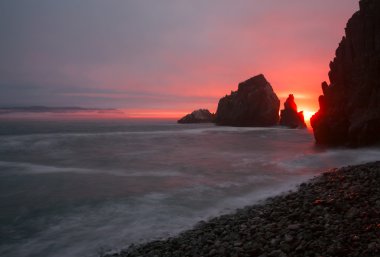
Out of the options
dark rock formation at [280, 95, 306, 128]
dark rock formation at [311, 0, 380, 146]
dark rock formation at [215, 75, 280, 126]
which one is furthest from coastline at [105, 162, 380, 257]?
dark rock formation at [280, 95, 306, 128]

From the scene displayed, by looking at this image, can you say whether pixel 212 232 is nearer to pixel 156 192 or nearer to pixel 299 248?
pixel 299 248

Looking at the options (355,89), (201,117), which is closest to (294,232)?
(355,89)

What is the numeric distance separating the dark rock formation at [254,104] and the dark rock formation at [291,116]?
3025 mm

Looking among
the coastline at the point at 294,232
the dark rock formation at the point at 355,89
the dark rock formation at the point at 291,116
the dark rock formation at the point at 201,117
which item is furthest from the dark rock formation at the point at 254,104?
the coastline at the point at 294,232

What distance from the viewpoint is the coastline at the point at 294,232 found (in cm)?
899

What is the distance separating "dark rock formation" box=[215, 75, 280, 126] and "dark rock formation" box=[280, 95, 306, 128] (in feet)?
9.92

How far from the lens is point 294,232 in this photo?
1036 centimetres

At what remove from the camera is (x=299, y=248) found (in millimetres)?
9047

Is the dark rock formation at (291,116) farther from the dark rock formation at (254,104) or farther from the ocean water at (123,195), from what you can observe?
the ocean water at (123,195)

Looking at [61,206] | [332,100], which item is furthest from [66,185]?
[332,100]

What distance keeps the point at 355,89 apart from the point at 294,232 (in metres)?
34.1

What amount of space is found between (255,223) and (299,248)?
11.4ft

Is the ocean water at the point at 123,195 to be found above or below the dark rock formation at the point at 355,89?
below

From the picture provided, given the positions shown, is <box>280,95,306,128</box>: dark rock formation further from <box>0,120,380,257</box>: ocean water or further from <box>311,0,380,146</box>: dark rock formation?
<box>0,120,380,257</box>: ocean water
